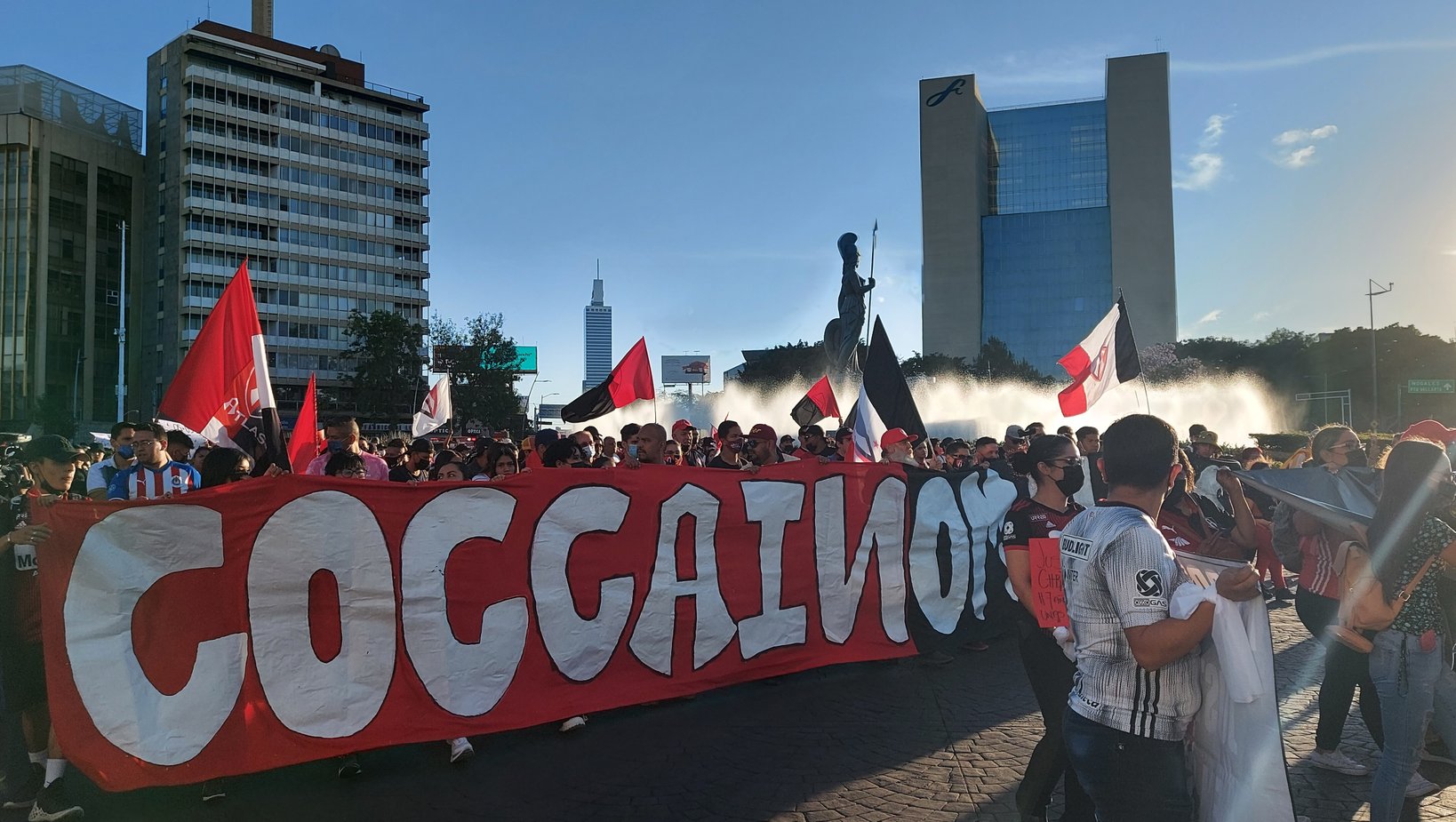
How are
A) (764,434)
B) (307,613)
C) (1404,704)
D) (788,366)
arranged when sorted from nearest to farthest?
(1404,704), (307,613), (764,434), (788,366)

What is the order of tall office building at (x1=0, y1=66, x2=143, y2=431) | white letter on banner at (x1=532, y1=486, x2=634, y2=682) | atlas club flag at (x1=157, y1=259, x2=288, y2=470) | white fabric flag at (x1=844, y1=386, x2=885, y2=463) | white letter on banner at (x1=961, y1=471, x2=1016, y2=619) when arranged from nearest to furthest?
white letter on banner at (x1=532, y1=486, x2=634, y2=682)
atlas club flag at (x1=157, y1=259, x2=288, y2=470)
white letter on banner at (x1=961, y1=471, x2=1016, y2=619)
white fabric flag at (x1=844, y1=386, x2=885, y2=463)
tall office building at (x1=0, y1=66, x2=143, y2=431)

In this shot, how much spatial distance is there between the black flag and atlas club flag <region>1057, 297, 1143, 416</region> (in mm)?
6053

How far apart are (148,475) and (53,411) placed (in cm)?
8866

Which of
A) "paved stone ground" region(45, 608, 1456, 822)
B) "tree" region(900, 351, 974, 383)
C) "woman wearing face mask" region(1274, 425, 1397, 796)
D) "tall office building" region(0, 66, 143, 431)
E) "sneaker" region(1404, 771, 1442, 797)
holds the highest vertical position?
"tall office building" region(0, 66, 143, 431)

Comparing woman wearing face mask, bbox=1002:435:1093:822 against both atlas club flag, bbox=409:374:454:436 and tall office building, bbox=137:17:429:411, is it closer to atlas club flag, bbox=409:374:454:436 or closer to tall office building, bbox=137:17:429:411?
atlas club flag, bbox=409:374:454:436

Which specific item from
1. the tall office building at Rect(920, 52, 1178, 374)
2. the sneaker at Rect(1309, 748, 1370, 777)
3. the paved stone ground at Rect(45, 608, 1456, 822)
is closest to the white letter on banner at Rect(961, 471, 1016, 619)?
the paved stone ground at Rect(45, 608, 1456, 822)

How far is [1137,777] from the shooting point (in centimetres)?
257

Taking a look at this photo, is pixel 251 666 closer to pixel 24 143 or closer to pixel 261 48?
pixel 261 48

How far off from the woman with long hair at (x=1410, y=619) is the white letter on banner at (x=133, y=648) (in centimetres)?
542

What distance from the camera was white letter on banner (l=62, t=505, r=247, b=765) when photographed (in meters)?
4.44

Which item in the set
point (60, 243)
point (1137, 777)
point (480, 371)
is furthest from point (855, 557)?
point (60, 243)

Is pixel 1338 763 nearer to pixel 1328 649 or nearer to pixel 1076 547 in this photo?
pixel 1328 649

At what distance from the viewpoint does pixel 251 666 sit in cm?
477

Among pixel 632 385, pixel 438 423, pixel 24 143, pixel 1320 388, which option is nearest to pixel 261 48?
pixel 24 143
